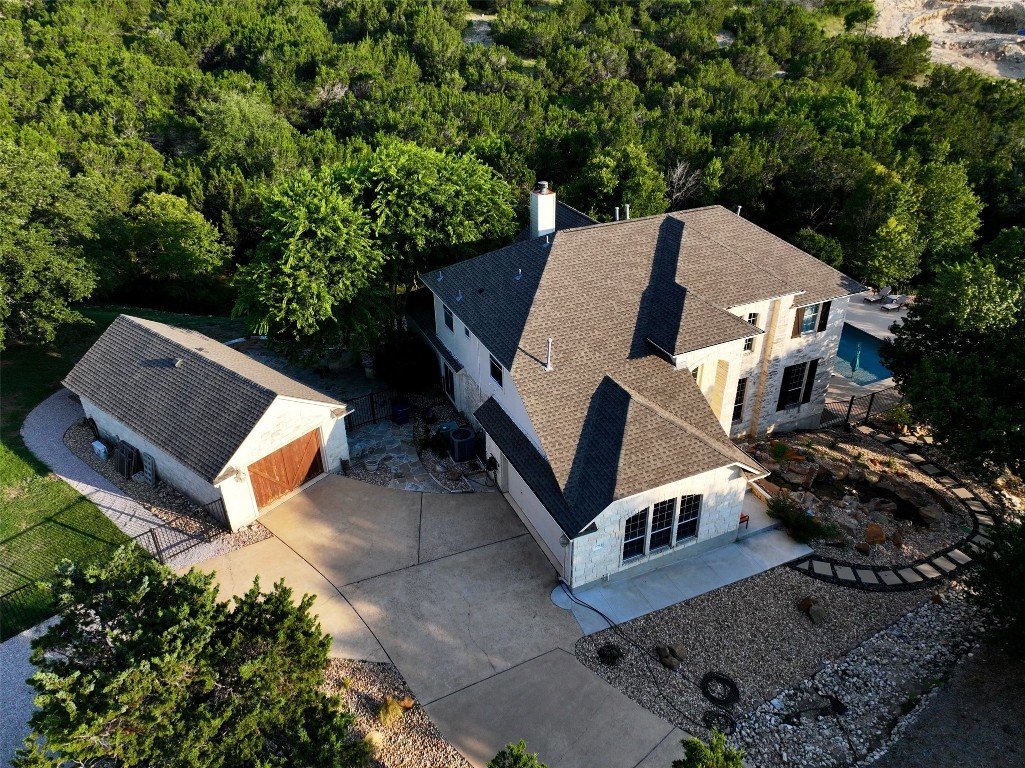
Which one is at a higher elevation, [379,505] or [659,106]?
[659,106]

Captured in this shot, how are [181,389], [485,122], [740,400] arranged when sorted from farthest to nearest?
[485,122] → [740,400] → [181,389]

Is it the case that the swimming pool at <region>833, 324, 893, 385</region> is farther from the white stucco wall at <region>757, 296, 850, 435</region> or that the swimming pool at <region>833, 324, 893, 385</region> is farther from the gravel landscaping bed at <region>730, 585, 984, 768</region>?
the gravel landscaping bed at <region>730, 585, 984, 768</region>

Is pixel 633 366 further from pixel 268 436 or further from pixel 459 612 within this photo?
pixel 268 436

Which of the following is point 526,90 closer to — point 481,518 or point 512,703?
point 481,518

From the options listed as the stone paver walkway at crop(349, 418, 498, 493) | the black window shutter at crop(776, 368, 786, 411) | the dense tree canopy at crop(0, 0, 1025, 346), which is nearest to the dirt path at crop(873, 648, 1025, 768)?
the black window shutter at crop(776, 368, 786, 411)

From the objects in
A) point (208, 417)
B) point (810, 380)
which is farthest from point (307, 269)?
point (810, 380)

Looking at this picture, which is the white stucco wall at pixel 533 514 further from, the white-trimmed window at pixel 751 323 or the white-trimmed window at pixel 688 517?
the white-trimmed window at pixel 751 323

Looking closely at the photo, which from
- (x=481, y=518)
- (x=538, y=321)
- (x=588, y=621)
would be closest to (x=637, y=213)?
(x=538, y=321)
